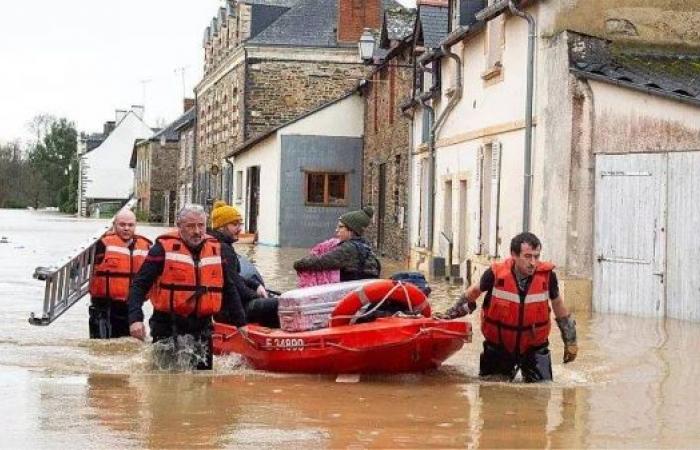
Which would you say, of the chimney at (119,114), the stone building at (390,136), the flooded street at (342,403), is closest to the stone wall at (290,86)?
the stone building at (390,136)

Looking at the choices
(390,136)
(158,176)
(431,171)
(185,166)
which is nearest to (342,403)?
(431,171)

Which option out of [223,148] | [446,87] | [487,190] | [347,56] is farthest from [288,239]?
[487,190]

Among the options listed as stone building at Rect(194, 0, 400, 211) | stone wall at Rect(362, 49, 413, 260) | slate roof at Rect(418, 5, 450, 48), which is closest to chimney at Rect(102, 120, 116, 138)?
stone building at Rect(194, 0, 400, 211)

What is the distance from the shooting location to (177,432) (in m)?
8.28

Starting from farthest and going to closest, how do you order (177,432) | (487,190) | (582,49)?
(487,190), (582,49), (177,432)

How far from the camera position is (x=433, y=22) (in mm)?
27906

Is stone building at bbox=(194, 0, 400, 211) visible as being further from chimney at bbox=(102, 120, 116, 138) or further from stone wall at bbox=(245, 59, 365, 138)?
chimney at bbox=(102, 120, 116, 138)

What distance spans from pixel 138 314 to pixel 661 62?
10.2 m

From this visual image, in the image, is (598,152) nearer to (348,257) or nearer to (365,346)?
(348,257)

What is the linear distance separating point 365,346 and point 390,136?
22364 millimetres

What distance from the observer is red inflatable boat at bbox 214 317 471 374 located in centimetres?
1059

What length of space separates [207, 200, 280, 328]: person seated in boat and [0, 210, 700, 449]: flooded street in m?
0.49

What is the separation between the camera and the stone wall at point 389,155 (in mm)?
30266

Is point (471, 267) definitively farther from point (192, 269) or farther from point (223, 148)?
point (223, 148)
